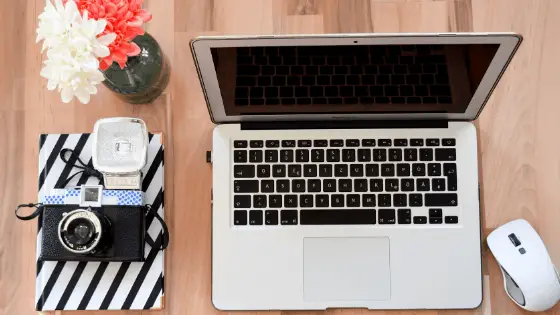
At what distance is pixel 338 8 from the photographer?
955 millimetres

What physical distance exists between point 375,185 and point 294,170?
0.12 m

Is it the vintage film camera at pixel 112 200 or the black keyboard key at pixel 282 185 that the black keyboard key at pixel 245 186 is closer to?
the black keyboard key at pixel 282 185

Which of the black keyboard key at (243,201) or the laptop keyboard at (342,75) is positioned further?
the black keyboard key at (243,201)

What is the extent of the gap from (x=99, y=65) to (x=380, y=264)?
19.1 inches

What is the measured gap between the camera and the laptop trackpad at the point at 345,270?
87cm

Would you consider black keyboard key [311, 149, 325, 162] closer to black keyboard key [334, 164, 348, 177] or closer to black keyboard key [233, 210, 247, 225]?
black keyboard key [334, 164, 348, 177]

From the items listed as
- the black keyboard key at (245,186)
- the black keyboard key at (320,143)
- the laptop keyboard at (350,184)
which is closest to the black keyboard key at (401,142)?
the laptop keyboard at (350,184)

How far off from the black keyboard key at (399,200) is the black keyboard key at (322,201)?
0.10 m

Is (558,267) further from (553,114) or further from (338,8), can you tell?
(338,8)

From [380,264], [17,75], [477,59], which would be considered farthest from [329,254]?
[17,75]

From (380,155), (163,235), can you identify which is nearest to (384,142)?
(380,155)

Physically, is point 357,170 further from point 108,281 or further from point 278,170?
point 108,281

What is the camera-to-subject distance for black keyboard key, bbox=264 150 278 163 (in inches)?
34.1

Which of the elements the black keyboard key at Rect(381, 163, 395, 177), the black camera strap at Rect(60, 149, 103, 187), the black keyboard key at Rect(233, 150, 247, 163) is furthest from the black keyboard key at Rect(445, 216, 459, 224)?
the black camera strap at Rect(60, 149, 103, 187)
